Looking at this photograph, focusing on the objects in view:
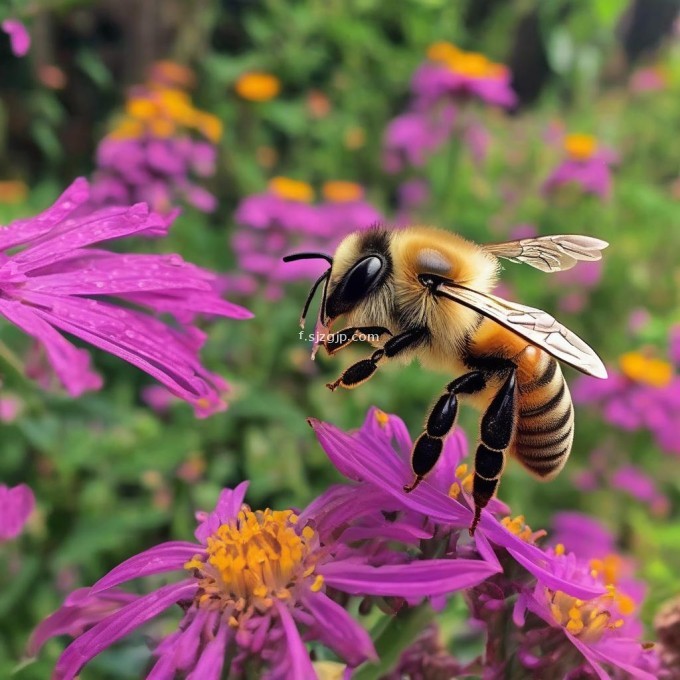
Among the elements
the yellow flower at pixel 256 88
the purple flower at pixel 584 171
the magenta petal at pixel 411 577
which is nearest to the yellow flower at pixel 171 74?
the yellow flower at pixel 256 88

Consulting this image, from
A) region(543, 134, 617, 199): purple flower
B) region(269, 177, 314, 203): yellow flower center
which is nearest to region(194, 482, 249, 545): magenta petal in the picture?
region(269, 177, 314, 203): yellow flower center

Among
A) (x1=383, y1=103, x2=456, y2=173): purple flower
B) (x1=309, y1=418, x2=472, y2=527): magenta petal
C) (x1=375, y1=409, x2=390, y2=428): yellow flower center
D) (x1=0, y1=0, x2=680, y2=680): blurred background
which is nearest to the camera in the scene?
(x1=309, y1=418, x2=472, y2=527): magenta petal

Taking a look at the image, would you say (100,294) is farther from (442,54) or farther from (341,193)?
(442,54)

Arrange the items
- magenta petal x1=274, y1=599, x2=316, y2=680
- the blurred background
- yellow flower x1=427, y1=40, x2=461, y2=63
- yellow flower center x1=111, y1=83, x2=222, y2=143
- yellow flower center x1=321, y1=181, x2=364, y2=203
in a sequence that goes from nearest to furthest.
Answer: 1. magenta petal x1=274, y1=599, x2=316, y2=680
2. the blurred background
3. yellow flower center x1=111, y1=83, x2=222, y2=143
4. yellow flower center x1=321, y1=181, x2=364, y2=203
5. yellow flower x1=427, y1=40, x2=461, y2=63

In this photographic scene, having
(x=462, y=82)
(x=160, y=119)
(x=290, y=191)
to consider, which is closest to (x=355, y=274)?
(x=160, y=119)

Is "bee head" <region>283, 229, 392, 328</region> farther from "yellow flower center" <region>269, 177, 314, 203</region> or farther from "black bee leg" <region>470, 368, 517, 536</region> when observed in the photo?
"yellow flower center" <region>269, 177, 314, 203</region>
